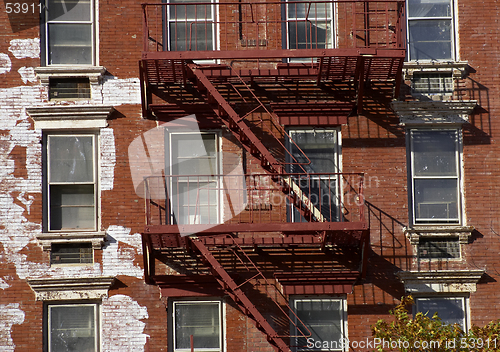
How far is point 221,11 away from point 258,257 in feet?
15.9

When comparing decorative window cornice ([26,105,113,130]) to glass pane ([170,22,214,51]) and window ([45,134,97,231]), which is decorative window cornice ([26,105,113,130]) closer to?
window ([45,134,97,231])

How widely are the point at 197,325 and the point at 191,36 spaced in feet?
18.4

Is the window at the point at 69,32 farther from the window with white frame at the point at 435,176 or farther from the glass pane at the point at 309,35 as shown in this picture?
the window with white frame at the point at 435,176

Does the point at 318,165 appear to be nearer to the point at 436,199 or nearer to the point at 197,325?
the point at 436,199

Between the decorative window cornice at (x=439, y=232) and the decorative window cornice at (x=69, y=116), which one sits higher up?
the decorative window cornice at (x=69, y=116)

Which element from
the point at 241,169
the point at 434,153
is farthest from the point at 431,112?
the point at 241,169

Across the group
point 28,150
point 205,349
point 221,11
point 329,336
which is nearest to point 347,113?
point 221,11

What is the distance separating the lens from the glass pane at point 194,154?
491 inches

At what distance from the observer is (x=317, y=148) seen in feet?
41.1

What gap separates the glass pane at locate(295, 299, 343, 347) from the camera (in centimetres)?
1196

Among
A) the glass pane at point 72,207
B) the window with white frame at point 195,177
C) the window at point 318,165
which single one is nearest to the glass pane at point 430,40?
the window at point 318,165

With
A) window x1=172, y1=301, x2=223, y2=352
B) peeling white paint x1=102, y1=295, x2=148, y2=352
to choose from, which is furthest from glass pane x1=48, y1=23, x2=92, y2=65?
window x1=172, y1=301, x2=223, y2=352

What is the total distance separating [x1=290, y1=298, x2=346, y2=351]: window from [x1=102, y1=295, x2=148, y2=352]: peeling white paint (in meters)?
2.79

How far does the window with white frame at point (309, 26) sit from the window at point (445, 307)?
523 cm
